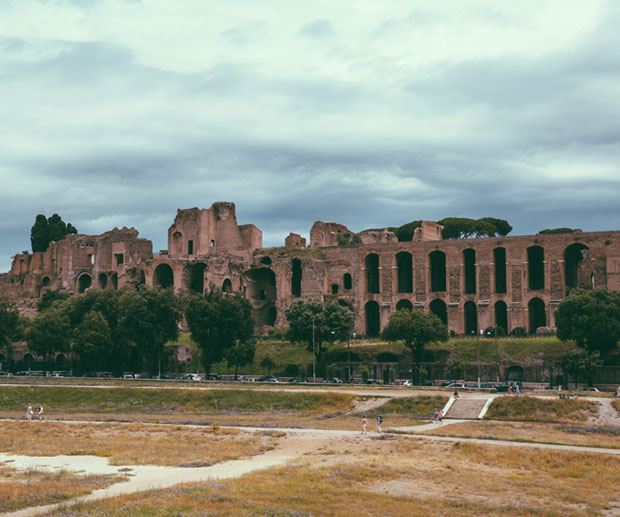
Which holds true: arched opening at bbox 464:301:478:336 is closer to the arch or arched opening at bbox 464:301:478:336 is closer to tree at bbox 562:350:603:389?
the arch

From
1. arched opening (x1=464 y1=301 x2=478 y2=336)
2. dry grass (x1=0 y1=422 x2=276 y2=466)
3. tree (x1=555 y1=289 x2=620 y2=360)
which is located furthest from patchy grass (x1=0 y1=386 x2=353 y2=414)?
arched opening (x1=464 y1=301 x2=478 y2=336)

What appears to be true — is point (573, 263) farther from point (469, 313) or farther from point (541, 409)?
point (541, 409)

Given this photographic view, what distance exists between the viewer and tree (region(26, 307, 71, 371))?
7144cm

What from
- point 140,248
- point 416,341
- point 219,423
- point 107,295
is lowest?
point 219,423

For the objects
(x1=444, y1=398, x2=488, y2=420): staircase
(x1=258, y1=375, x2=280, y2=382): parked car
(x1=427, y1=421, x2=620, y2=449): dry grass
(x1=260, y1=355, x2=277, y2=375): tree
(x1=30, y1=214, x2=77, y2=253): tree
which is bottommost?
(x1=427, y1=421, x2=620, y2=449): dry grass

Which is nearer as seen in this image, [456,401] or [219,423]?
[219,423]

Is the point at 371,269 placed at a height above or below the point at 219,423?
above

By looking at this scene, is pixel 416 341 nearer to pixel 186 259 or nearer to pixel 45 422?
pixel 45 422

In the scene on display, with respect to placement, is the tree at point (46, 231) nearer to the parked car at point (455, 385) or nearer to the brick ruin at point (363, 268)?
the brick ruin at point (363, 268)

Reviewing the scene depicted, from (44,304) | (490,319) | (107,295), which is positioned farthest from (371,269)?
(44,304)

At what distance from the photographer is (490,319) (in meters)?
79.6

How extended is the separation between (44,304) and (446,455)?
8163 cm

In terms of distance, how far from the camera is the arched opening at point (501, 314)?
82.2 meters

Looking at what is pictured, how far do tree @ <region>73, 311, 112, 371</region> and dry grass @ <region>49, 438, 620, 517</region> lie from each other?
136 feet
